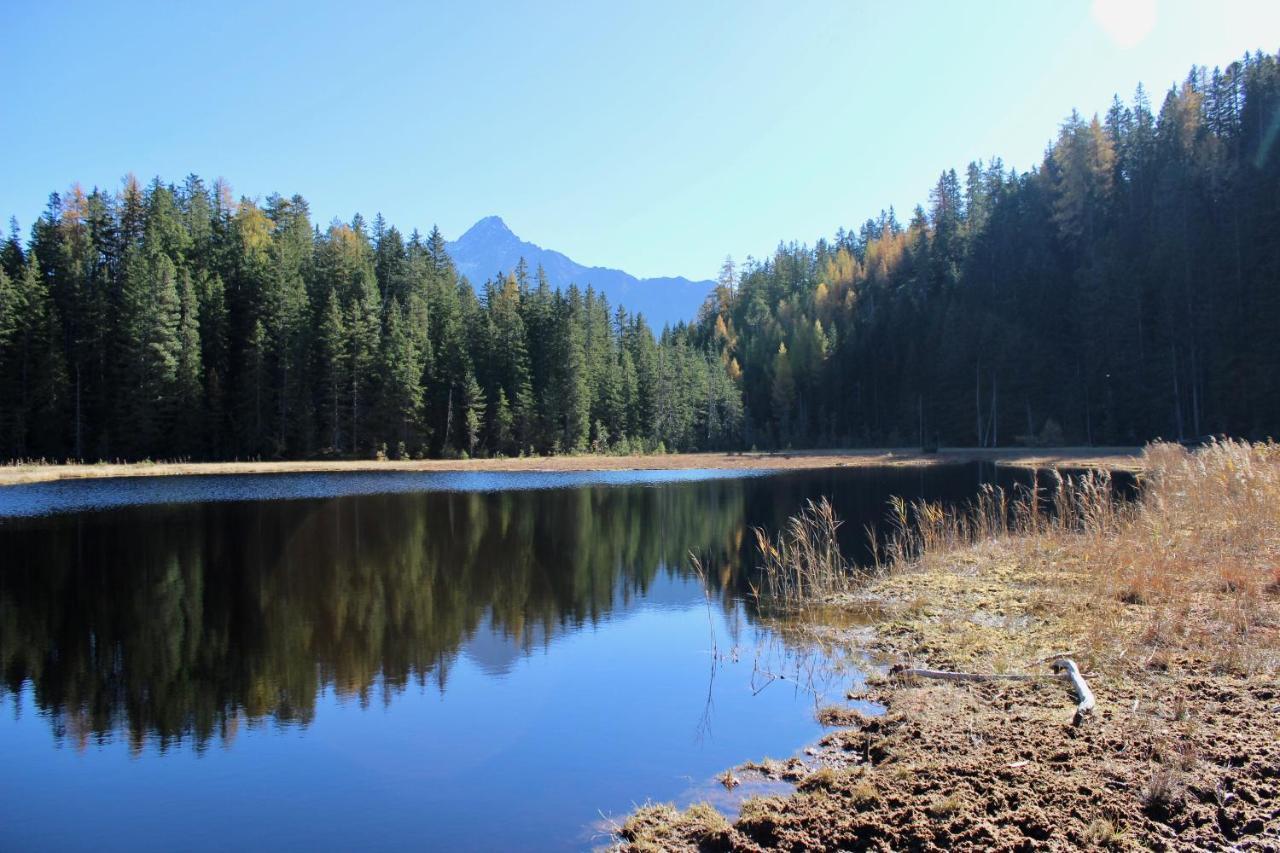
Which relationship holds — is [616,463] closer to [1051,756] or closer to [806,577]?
[806,577]

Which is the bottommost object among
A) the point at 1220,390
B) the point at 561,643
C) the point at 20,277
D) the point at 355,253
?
the point at 561,643

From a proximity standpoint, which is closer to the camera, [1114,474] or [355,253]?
[1114,474]

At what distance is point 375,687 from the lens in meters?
10.7

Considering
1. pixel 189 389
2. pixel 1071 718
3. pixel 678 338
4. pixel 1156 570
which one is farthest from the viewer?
pixel 678 338

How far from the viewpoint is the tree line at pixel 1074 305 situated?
68.6 meters

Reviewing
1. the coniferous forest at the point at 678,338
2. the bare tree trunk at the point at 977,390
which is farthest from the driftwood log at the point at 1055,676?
the bare tree trunk at the point at 977,390

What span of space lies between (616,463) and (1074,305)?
49678 millimetres

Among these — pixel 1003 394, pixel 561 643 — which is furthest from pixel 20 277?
pixel 1003 394

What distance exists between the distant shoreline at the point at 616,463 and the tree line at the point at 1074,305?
10.9 meters

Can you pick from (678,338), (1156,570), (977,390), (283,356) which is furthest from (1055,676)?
(678,338)

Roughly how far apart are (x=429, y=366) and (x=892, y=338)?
53394mm

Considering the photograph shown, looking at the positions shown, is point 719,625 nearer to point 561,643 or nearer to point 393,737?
point 561,643

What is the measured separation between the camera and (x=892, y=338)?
95.4 m

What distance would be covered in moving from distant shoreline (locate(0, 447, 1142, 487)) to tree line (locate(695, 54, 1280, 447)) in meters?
10.9
